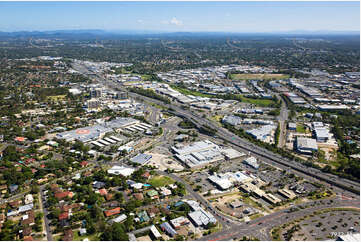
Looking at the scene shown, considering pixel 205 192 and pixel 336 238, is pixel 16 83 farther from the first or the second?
pixel 336 238

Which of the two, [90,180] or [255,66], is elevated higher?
[255,66]

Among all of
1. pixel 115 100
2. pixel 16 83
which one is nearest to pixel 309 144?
pixel 115 100

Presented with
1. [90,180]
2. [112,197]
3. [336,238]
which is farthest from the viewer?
[90,180]

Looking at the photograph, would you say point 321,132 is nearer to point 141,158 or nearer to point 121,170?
point 141,158

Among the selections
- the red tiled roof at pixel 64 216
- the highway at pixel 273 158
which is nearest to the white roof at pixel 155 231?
the red tiled roof at pixel 64 216

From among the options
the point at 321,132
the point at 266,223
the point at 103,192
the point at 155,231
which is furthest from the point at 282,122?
the point at 155,231

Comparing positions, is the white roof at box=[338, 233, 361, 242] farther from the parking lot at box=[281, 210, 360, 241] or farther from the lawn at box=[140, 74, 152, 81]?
the lawn at box=[140, 74, 152, 81]

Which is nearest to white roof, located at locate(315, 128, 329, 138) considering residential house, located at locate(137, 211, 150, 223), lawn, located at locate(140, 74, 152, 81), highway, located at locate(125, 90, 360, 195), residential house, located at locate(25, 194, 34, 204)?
highway, located at locate(125, 90, 360, 195)
